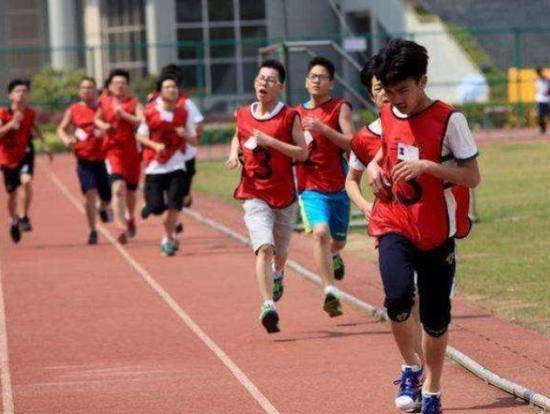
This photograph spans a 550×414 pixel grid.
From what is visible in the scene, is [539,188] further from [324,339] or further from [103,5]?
[103,5]

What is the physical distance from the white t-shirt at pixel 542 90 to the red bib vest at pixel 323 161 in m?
29.0

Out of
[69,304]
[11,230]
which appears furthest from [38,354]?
[11,230]

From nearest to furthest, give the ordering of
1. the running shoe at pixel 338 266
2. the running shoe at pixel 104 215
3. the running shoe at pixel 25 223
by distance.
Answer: the running shoe at pixel 338 266, the running shoe at pixel 25 223, the running shoe at pixel 104 215

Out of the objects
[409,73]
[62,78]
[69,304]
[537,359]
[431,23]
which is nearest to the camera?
[409,73]

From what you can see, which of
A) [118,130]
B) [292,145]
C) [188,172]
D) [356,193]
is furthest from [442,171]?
[118,130]

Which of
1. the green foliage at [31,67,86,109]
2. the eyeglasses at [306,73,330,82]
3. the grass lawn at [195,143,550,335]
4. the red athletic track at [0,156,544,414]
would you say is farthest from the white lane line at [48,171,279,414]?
the green foliage at [31,67,86,109]

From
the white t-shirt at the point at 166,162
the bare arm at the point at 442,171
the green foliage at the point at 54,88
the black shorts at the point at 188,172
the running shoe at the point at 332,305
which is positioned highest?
the bare arm at the point at 442,171

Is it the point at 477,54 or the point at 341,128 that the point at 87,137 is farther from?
the point at 477,54

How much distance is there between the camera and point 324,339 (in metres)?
12.3

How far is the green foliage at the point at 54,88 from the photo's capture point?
4200cm

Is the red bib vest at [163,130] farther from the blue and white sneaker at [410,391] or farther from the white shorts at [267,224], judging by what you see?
the blue and white sneaker at [410,391]

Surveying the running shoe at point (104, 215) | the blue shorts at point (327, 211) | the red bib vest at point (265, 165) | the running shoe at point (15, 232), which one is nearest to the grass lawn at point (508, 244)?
the blue shorts at point (327, 211)

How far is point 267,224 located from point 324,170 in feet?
3.24

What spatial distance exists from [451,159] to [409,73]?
620 mm
